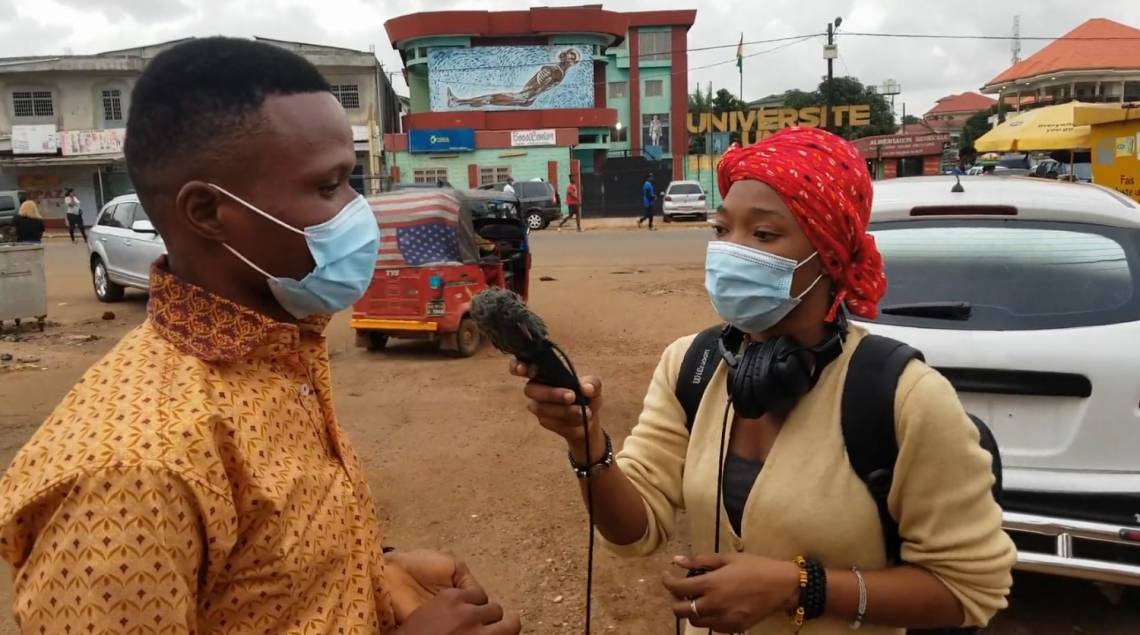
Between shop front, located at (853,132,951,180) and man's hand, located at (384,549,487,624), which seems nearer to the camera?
man's hand, located at (384,549,487,624)

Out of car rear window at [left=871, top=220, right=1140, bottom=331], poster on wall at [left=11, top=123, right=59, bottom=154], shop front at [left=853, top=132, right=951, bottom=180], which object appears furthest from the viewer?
poster on wall at [left=11, top=123, right=59, bottom=154]

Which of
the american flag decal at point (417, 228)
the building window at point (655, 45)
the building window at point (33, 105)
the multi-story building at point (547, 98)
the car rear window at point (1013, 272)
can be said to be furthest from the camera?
the building window at point (655, 45)

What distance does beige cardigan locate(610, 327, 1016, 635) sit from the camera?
148 cm

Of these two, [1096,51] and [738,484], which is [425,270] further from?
[1096,51]

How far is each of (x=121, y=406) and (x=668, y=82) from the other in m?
43.4

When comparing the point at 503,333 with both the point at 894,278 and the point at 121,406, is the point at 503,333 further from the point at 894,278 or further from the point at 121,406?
the point at 894,278

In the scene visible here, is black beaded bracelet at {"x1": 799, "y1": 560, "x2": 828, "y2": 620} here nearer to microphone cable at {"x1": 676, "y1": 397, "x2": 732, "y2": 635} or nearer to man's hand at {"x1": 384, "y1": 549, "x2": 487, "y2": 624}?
microphone cable at {"x1": 676, "y1": 397, "x2": 732, "y2": 635}

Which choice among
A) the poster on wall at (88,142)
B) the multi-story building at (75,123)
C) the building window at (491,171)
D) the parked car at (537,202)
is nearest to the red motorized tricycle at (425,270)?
the parked car at (537,202)

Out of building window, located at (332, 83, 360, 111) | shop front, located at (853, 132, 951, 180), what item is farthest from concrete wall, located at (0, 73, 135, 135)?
shop front, located at (853, 132, 951, 180)

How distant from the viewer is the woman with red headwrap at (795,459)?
1.49m

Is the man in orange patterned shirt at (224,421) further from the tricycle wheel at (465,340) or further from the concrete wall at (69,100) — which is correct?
the concrete wall at (69,100)

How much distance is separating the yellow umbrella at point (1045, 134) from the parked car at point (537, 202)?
14.9 meters

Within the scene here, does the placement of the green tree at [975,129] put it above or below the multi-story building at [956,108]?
below

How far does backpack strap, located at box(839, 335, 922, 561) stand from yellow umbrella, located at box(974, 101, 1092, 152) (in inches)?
500
